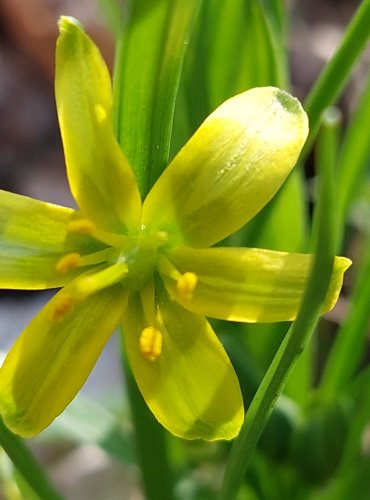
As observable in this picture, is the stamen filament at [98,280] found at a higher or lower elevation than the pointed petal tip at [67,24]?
lower

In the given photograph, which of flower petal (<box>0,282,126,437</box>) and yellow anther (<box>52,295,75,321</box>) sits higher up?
yellow anther (<box>52,295,75,321</box>)

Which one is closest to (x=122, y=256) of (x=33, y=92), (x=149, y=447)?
(x=149, y=447)

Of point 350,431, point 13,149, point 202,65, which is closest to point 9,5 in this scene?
point 13,149

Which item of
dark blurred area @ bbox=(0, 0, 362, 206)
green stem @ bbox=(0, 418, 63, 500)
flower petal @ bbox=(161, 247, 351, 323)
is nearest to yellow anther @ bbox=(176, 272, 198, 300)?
flower petal @ bbox=(161, 247, 351, 323)

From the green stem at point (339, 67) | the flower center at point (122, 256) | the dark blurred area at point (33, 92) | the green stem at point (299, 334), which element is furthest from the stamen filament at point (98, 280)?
the dark blurred area at point (33, 92)

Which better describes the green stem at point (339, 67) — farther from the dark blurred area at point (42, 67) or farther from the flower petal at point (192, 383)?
the dark blurred area at point (42, 67)

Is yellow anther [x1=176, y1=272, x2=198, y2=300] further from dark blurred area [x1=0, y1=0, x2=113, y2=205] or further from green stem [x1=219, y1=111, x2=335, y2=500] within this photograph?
dark blurred area [x1=0, y1=0, x2=113, y2=205]
